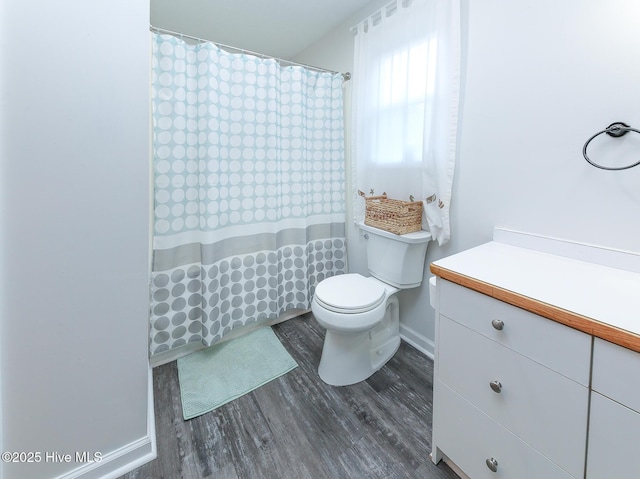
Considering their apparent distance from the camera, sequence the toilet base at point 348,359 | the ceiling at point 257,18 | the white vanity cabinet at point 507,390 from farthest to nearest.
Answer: the ceiling at point 257,18 < the toilet base at point 348,359 < the white vanity cabinet at point 507,390

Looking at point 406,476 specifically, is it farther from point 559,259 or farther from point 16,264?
point 16,264

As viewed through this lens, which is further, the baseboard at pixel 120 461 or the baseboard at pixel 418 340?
the baseboard at pixel 418 340

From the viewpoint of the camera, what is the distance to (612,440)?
0.67m

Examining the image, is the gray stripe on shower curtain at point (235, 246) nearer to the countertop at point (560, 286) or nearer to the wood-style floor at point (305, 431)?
the wood-style floor at point (305, 431)

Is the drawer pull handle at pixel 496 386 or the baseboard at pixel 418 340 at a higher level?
the drawer pull handle at pixel 496 386

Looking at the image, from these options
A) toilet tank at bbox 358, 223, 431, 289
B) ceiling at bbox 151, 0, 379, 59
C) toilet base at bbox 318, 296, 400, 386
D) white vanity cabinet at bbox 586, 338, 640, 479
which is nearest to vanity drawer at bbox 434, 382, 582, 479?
white vanity cabinet at bbox 586, 338, 640, 479

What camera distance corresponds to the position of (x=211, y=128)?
166 cm

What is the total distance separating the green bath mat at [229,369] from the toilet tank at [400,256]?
0.80 meters

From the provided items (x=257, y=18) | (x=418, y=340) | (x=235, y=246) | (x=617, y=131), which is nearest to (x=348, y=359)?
(x=418, y=340)

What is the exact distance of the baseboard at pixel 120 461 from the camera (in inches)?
41.8

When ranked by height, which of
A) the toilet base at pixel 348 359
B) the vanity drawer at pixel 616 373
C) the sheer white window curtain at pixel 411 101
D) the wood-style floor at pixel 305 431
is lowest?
the wood-style floor at pixel 305 431

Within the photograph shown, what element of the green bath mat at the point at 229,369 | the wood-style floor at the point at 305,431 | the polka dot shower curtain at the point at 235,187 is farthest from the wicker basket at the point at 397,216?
the green bath mat at the point at 229,369

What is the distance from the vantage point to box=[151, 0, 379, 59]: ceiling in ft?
6.42

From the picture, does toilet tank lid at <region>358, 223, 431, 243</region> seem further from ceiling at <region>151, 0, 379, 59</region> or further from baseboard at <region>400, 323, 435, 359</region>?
ceiling at <region>151, 0, 379, 59</region>
